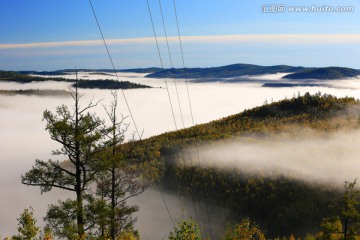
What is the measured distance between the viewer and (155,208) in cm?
11038

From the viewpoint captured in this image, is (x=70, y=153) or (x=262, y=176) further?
(x=262, y=176)

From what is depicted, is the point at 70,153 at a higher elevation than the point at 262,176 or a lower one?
higher

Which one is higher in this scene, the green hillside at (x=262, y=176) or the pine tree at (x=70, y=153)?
the pine tree at (x=70, y=153)

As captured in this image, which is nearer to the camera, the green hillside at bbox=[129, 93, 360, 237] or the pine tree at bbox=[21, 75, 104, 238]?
the pine tree at bbox=[21, 75, 104, 238]

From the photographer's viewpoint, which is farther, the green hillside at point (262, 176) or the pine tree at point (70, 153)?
the green hillside at point (262, 176)

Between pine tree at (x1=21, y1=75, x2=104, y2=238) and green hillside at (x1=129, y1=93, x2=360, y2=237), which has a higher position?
pine tree at (x1=21, y1=75, x2=104, y2=238)

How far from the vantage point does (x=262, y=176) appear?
103625 mm

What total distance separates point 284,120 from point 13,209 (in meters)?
142

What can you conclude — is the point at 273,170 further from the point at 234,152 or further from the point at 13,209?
the point at 13,209

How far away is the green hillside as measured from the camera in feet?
290

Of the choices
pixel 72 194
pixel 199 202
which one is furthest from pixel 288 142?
pixel 72 194

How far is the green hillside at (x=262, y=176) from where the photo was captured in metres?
88.4

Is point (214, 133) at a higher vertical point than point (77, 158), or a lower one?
lower

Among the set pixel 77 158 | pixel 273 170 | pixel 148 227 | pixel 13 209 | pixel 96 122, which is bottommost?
pixel 13 209
